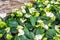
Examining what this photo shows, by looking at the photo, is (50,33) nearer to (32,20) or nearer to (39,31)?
(39,31)

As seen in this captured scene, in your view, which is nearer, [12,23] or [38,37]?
[38,37]

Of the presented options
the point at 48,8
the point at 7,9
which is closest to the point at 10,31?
the point at 7,9

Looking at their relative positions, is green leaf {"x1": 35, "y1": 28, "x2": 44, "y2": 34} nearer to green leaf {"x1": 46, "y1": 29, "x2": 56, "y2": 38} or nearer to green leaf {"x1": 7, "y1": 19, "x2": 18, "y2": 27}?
green leaf {"x1": 46, "y1": 29, "x2": 56, "y2": 38}

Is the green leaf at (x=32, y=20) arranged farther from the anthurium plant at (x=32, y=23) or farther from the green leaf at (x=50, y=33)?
the green leaf at (x=50, y=33)

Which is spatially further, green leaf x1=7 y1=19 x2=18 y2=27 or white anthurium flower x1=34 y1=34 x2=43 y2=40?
green leaf x1=7 y1=19 x2=18 y2=27

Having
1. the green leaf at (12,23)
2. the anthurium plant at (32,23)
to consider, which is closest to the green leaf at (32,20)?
the anthurium plant at (32,23)

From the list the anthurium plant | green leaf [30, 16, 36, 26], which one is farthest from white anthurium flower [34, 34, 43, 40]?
green leaf [30, 16, 36, 26]

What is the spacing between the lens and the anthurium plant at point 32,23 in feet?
5.94

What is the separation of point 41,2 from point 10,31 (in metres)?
0.71

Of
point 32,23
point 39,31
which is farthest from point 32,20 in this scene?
point 39,31

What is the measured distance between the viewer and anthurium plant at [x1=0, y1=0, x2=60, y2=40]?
181 cm

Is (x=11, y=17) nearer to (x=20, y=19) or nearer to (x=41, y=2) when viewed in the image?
(x=20, y=19)

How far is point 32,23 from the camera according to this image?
6.47 feet

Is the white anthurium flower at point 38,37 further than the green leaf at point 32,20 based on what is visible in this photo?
No
